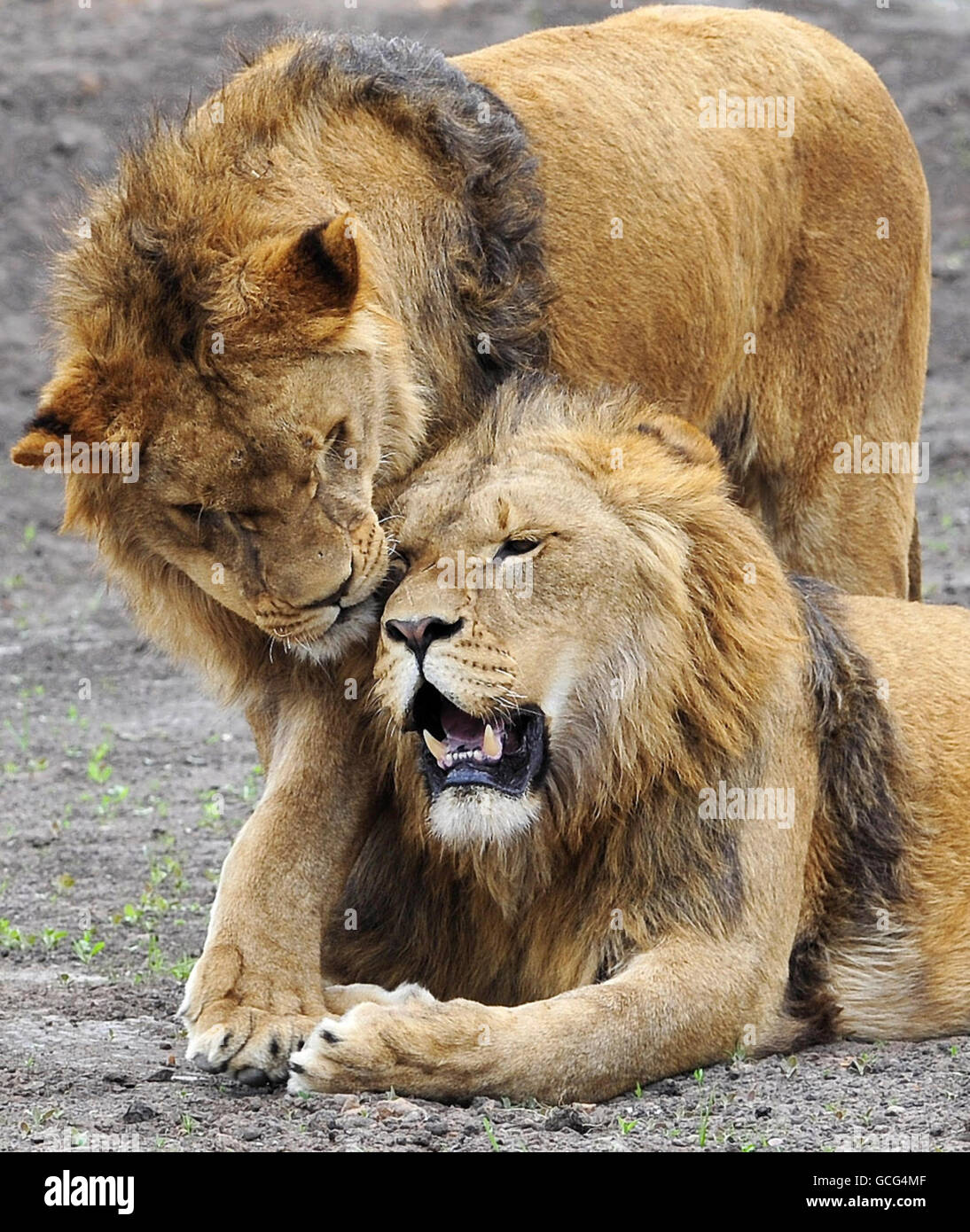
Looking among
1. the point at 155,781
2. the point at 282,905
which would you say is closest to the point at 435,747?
the point at 282,905

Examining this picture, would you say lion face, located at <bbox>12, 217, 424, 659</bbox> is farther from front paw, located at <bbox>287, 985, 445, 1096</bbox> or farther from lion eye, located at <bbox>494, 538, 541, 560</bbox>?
front paw, located at <bbox>287, 985, 445, 1096</bbox>

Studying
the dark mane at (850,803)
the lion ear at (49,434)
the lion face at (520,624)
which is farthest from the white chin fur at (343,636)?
the dark mane at (850,803)

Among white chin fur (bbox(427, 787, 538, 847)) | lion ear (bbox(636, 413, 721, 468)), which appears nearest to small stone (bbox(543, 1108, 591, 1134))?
white chin fur (bbox(427, 787, 538, 847))

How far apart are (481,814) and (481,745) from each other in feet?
0.45

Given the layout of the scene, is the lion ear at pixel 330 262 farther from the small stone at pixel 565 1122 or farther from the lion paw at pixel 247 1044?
the small stone at pixel 565 1122

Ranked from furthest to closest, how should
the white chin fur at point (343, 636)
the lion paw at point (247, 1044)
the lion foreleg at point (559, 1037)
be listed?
the white chin fur at point (343, 636) < the lion paw at point (247, 1044) < the lion foreleg at point (559, 1037)

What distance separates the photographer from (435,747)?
4.01 metres

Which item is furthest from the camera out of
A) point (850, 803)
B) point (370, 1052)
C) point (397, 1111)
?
point (850, 803)

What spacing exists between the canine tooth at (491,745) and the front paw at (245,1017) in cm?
67

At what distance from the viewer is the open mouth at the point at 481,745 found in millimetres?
3971

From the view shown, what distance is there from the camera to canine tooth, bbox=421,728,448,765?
13.1 feet

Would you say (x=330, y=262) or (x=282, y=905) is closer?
(x=330, y=262)

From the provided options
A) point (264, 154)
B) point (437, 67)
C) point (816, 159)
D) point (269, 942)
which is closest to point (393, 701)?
point (269, 942)

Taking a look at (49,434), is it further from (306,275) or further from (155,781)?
(155,781)
